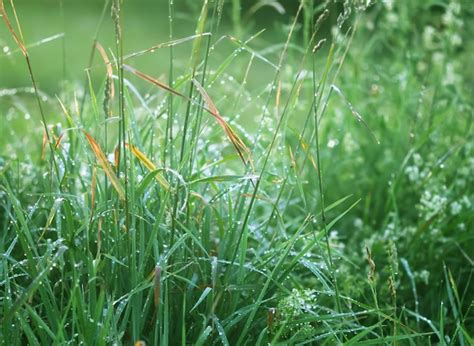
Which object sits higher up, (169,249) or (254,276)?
(169,249)

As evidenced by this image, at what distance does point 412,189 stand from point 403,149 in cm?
32

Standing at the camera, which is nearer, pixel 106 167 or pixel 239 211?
pixel 106 167

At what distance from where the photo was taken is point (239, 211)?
6.93 feet

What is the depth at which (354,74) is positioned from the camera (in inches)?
139

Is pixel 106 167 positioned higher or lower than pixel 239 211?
higher

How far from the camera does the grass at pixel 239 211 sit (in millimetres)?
1841

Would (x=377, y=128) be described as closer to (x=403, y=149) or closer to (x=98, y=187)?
(x=403, y=149)

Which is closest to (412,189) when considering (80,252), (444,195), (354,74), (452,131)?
(444,195)

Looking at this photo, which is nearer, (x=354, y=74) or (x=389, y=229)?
(x=389, y=229)

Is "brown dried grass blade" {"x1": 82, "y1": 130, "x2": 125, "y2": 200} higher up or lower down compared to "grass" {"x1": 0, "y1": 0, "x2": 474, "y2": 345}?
higher up

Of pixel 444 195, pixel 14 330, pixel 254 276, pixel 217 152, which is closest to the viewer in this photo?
pixel 14 330

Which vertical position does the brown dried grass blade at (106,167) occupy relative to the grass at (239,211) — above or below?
above

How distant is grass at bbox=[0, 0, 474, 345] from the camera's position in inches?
72.5

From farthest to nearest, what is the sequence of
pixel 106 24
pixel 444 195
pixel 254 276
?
pixel 106 24 → pixel 444 195 → pixel 254 276
